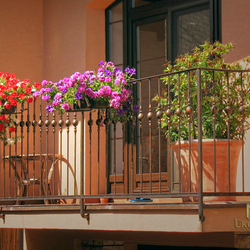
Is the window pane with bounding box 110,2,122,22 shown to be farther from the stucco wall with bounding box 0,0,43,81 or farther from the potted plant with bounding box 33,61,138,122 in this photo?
the potted plant with bounding box 33,61,138,122

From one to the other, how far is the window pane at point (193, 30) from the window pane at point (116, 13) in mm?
1097

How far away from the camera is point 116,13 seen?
708cm

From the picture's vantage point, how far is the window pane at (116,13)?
23.0 ft

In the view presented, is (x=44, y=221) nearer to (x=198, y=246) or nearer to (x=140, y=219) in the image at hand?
(x=140, y=219)

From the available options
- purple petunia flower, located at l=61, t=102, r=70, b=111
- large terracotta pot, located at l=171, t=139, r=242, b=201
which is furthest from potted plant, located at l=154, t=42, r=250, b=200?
purple petunia flower, located at l=61, t=102, r=70, b=111

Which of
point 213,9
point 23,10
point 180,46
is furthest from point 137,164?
point 23,10

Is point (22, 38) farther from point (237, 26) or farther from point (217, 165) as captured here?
point (217, 165)

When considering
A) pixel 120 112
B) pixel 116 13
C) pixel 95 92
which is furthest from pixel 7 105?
pixel 116 13

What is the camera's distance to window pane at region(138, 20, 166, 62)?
21.4 feet

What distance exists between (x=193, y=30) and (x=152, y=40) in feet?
2.27

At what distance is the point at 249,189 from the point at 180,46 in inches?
82.2

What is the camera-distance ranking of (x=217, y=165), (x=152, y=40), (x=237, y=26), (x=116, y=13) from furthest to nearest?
(x=116, y=13) < (x=152, y=40) < (x=237, y=26) < (x=217, y=165)

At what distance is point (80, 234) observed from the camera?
236 inches

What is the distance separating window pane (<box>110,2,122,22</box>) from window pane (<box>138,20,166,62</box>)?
444mm
